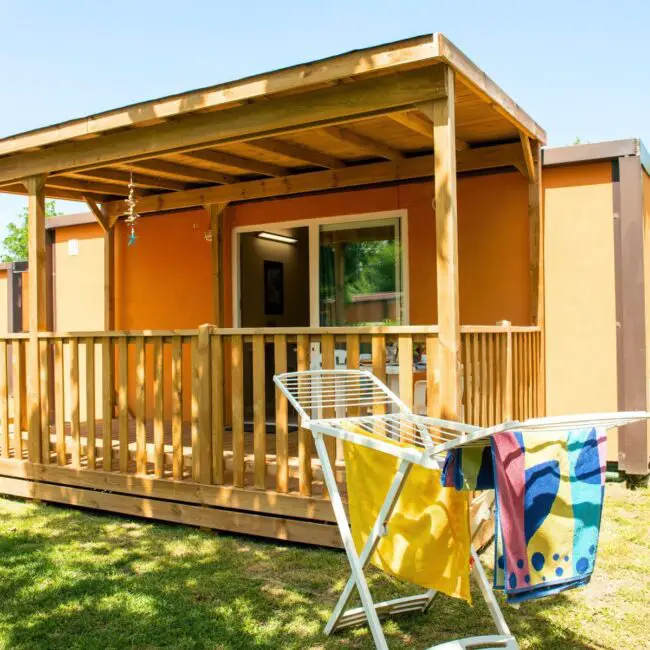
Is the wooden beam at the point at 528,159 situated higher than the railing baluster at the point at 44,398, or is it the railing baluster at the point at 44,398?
the wooden beam at the point at 528,159

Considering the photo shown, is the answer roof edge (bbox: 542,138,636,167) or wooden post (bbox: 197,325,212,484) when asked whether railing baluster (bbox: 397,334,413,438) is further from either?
roof edge (bbox: 542,138,636,167)

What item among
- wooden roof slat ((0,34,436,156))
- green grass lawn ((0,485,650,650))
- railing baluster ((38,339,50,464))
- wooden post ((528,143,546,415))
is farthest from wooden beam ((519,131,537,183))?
railing baluster ((38,339,50,464))

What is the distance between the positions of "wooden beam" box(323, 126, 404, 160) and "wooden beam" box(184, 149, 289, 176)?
1016mm

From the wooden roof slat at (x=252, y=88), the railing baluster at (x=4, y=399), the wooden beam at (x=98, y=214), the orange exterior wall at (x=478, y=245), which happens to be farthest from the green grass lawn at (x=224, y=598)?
the wooden beam at (x=98, y=214)

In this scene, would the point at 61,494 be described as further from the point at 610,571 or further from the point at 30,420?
the point at 610,571

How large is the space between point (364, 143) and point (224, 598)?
324cm

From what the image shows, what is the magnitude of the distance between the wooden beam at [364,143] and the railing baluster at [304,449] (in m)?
1.46

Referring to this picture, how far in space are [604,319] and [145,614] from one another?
3851 mm

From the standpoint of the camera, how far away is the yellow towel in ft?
8.07

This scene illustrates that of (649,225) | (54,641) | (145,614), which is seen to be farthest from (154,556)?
(649,225)

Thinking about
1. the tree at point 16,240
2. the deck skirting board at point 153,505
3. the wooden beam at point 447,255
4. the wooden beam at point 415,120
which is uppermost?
the tree at point 16,240

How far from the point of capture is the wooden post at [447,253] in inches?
136

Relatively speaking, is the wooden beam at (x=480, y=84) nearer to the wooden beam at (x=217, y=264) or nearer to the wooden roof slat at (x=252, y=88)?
the wooden roof slat at (x=252, y=88)

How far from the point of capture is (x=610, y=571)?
3582 millimetres
